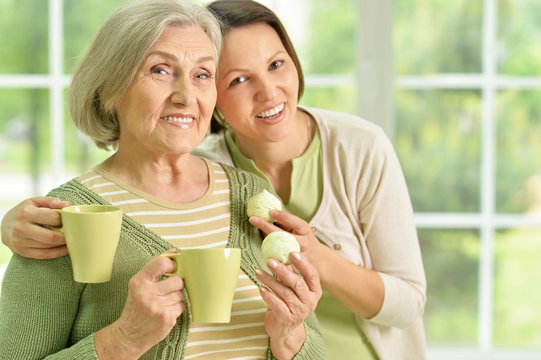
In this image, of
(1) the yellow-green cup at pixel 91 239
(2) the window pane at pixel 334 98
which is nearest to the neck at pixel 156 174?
(1) the yellow-green cup at pixel 91 239

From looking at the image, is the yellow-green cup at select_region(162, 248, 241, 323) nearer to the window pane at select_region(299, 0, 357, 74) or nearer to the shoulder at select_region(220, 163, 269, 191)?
the shoulder at select_region(220, 163, 269, 191)

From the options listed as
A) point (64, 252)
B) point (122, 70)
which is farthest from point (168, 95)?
point (64, 252)

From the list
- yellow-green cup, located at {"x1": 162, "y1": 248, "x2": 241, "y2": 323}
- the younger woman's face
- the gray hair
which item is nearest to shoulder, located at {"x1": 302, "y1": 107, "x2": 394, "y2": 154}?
the younger woman's face

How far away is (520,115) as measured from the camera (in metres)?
2.82

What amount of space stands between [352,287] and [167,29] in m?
0.75

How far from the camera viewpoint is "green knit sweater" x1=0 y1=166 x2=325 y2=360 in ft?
4.29

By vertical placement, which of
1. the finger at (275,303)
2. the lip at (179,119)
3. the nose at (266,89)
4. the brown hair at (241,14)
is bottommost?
the finger at (275,303)

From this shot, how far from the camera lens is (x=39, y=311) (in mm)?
Answer: 1312

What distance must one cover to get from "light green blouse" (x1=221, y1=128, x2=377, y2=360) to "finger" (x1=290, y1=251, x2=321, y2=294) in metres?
0.49

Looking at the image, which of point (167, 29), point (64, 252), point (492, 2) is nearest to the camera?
point (64, 252)

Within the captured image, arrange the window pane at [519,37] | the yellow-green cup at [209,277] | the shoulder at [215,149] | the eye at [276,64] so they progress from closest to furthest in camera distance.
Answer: the yellow-green cup at [209,277]
the eye at [276,64]
the shoulder at [215,149]
the window pane at [519,37]

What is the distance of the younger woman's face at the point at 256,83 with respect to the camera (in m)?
1.68

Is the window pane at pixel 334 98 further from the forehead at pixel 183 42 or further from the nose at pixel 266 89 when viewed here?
the forehead at pixel 183 42

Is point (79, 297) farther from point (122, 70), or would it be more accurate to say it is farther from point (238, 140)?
point (238, 140)
